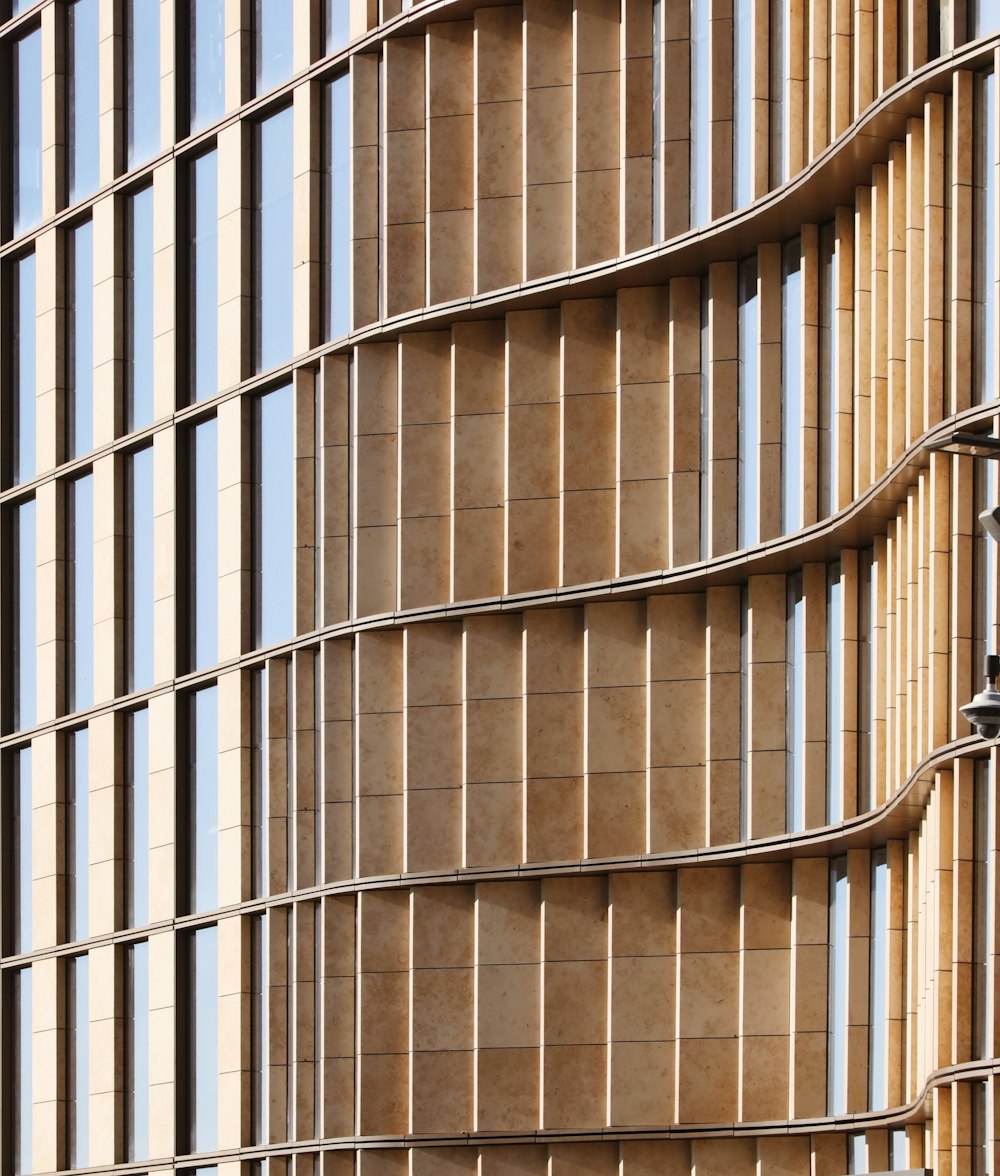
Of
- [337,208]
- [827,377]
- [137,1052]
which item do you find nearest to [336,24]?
[337,208]

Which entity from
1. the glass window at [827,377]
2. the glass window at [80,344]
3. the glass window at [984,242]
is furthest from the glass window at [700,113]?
the glass window at [80,344]

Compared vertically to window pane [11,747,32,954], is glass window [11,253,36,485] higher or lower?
higher

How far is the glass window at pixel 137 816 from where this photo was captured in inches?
1781

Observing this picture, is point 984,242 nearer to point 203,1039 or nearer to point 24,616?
point 203,1039

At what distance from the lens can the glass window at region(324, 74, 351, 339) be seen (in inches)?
1622

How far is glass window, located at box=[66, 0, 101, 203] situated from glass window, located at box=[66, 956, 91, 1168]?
44.5ft

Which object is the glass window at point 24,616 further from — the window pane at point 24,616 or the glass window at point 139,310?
the glass window at point 139,310

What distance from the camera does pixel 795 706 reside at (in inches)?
1361

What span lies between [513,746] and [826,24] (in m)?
10.4

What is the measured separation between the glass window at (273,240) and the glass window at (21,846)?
9.93 meters

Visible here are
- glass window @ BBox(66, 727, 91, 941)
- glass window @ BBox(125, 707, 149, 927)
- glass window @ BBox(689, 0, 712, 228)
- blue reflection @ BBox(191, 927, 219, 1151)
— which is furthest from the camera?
glass window @ BBox(66, 727, 91, 941)

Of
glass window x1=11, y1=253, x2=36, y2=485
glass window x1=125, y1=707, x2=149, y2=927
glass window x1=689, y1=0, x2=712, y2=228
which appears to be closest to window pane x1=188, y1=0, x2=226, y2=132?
glass window x1=11, y1=253, x2=36, y2=485

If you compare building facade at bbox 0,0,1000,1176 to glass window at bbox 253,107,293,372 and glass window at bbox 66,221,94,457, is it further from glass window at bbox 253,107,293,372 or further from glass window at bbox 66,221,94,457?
glass window at bbox 66,221,94,457

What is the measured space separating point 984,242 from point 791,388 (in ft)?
18.3
